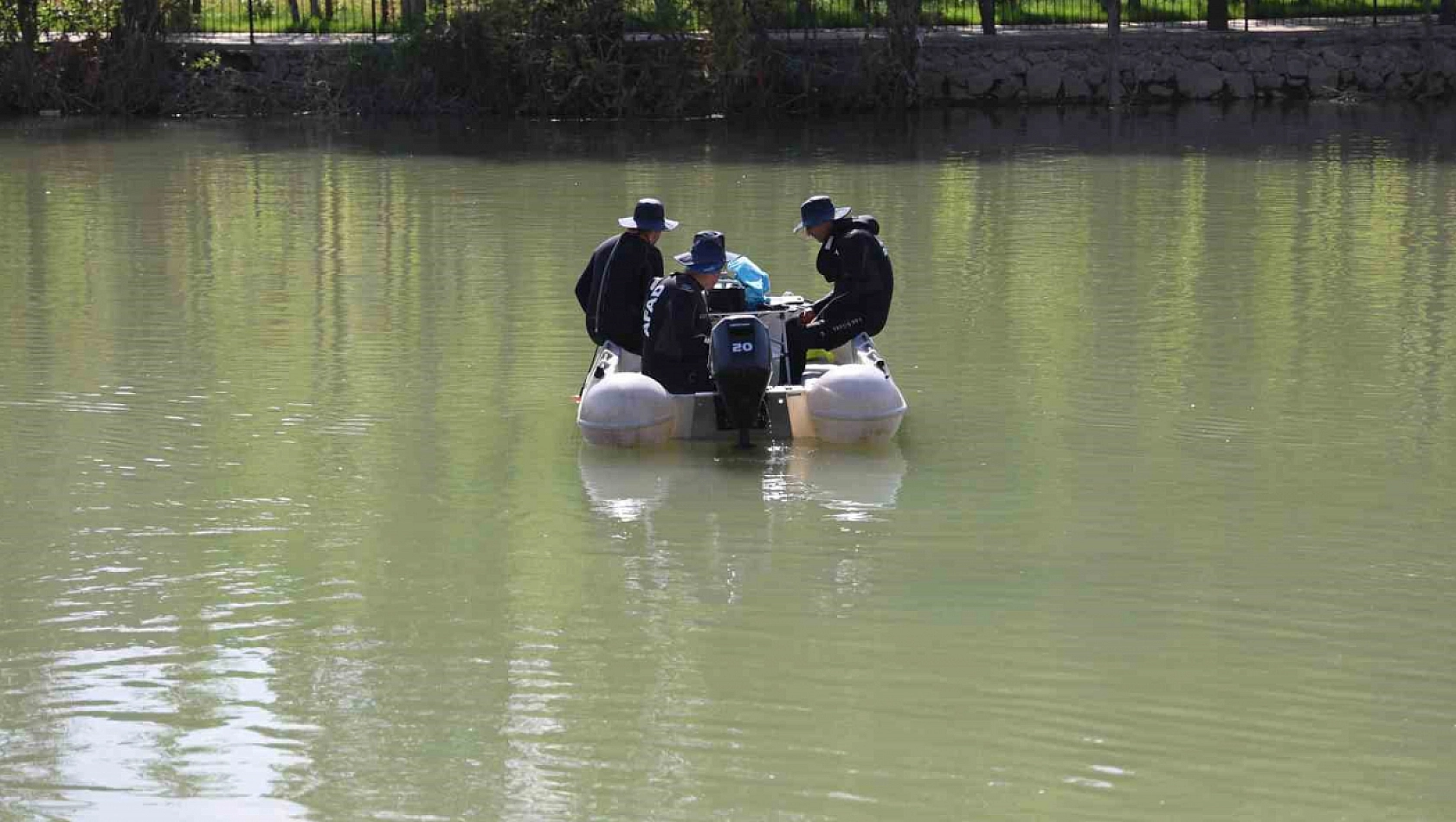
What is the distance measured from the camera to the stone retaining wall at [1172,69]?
35625 millimetres

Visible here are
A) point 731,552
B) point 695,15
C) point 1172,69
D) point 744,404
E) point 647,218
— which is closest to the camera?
point 731,552

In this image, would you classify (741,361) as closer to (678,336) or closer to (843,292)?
(678,336)

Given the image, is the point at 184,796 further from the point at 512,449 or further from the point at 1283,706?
the point at 512,449

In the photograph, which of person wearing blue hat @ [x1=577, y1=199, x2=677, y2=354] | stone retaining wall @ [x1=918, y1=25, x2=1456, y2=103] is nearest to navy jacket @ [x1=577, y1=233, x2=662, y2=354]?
person wearing blue hat @ [x1=577, y1=199, x2=677, y2=354]

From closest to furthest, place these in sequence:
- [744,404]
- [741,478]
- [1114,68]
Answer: [741,478] < [744,404] < [1114,68]

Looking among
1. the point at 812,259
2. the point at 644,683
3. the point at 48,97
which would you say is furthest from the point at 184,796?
the point at 48,97

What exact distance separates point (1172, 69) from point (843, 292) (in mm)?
24416

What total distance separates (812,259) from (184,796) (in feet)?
39.6

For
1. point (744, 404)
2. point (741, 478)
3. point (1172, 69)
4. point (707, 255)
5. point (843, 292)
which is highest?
point (1172, 69)

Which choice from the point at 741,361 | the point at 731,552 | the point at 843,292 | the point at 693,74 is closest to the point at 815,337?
the point at 843,292

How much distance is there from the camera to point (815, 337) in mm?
12727

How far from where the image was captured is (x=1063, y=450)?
1164cm

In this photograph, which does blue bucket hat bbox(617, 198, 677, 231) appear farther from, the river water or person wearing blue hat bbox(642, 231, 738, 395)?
the river water

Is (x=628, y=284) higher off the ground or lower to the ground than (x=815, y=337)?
higher
